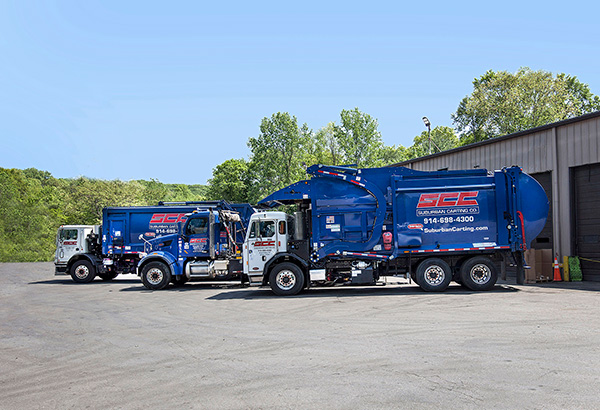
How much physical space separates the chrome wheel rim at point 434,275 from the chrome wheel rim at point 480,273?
2.90 feet

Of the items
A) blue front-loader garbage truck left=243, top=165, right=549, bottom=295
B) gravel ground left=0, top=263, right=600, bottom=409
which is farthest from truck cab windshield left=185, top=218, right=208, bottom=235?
gravel ground left=0, top=263, right=600, bottom=409

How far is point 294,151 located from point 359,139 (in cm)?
812

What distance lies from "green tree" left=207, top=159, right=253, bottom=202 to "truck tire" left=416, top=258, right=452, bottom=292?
5184 cm

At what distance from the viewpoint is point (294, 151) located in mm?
64250

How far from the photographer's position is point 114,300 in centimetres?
1623

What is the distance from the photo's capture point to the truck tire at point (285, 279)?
1608cm

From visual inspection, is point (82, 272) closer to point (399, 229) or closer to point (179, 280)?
point (179, 280)

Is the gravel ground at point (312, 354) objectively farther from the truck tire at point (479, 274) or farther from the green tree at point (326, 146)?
the green tree at point (326, 146)

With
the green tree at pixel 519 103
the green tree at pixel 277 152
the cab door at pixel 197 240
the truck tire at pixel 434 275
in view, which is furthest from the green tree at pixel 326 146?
the truck tire at pixel 434 275

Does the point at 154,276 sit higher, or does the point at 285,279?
the point at 285,279

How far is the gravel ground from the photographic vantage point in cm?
566

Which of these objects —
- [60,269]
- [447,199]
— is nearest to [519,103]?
[447,199]

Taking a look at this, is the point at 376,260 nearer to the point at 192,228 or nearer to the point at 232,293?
the point at 232,293

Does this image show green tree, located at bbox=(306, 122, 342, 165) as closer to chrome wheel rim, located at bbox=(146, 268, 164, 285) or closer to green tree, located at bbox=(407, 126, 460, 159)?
green tree, located at bbox=(407, 126, 460, 159)
